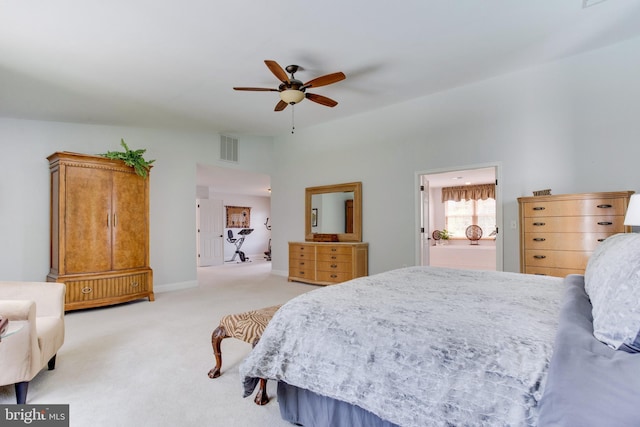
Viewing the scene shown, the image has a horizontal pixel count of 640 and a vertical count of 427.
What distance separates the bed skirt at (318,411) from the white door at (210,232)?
7804mm

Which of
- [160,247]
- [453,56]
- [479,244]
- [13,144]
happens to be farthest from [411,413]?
[479,244]

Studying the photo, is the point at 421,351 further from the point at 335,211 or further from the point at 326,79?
the point at 335,211

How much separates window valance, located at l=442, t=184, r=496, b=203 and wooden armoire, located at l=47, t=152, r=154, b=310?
811cm

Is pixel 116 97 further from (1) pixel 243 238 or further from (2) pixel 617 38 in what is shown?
(1) pixel 243 238

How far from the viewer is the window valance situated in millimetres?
8867

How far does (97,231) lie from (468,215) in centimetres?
898

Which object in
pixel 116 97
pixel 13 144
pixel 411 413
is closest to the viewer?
pixel 411 413

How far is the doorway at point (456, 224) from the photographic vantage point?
504 cm

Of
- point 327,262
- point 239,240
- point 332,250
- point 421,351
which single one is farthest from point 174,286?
point 239,240

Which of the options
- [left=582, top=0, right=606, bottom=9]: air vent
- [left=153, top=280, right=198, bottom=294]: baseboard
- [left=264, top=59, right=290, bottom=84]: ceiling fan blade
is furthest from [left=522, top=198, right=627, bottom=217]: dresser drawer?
[left=153, top=280, right=198, bottom=294]: baseboard

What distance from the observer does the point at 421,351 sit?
122 cm

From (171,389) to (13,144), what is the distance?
4.17 meters

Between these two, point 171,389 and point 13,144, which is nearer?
point 171,389

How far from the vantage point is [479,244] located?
8844 mm
